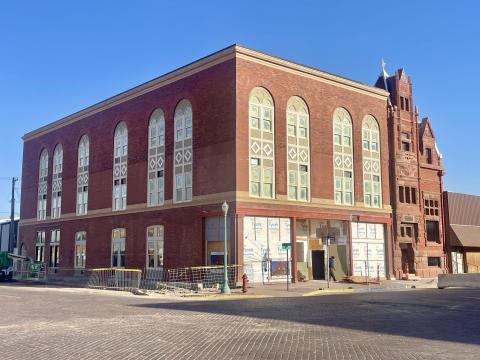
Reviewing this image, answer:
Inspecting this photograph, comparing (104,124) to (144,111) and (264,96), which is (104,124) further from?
(264,96)

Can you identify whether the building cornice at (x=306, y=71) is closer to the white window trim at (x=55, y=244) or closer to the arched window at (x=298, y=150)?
the arched window at (x=298, y=150)

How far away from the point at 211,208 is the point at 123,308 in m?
15.8

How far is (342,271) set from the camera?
3912cm

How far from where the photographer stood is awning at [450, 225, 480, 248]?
51.9m

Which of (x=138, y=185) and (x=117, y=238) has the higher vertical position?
(x=138, y=185)

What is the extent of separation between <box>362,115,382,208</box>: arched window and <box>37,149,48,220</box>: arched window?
32655 millimetres

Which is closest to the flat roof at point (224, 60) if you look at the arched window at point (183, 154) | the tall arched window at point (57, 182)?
the arched window at point (183, 154)

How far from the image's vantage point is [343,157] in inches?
1604

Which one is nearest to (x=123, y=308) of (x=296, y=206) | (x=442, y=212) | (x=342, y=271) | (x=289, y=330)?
(x=289, y=330)

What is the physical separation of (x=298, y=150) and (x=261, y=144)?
11.5ft

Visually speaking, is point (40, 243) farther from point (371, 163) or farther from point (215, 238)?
point (371, 163)

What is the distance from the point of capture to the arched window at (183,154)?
1469 inches

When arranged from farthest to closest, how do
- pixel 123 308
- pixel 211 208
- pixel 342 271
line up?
pixel 342 271 < pixel 211 208 < pixel 123 308

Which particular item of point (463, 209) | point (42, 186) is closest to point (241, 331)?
point (42, 186)
